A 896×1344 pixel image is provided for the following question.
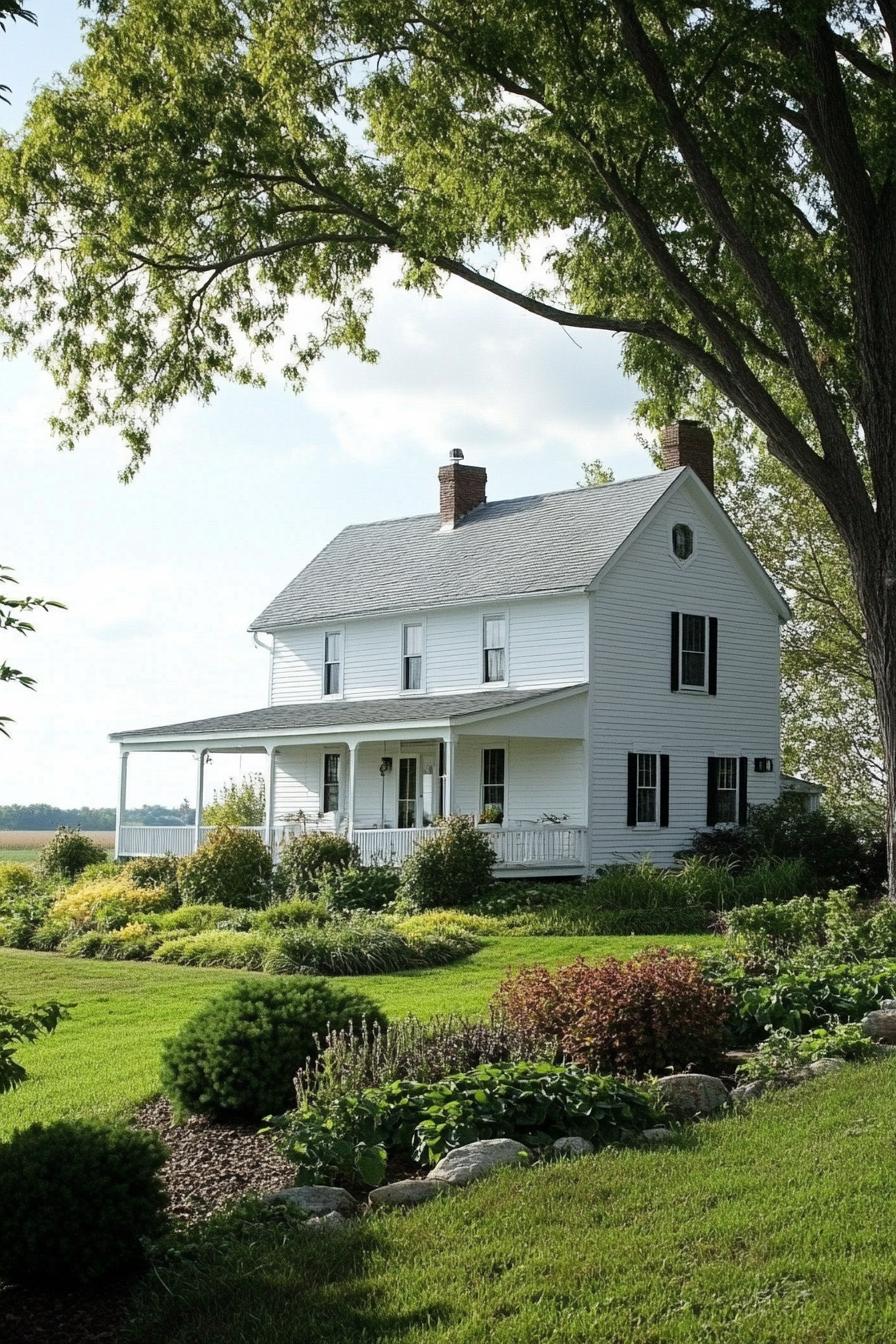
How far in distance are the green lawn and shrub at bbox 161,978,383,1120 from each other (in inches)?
25.6

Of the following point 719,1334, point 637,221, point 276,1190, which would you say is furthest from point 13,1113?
point 637,221

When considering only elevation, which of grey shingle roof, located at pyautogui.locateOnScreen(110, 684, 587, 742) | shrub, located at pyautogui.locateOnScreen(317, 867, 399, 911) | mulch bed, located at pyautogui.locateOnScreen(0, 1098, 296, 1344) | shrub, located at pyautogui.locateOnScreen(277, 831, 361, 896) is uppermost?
grey shingle roof, located at pyautogui.locateOnScreen(110, 684, 587, 742)

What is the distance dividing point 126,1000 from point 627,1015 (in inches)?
265

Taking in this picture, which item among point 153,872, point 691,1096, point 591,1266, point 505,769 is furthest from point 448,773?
point 591,1266

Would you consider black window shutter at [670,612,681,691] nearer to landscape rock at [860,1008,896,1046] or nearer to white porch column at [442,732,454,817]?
white porch column at [442,732,454,817]

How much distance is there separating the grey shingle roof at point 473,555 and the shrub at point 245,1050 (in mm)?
18648

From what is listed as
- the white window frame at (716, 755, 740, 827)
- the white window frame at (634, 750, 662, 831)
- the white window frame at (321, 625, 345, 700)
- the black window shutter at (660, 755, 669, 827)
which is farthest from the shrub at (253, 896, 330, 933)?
the white window frame at (321, 625, 345, 700)

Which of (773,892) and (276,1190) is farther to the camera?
(773,892)

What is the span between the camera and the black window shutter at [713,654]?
1152 inches

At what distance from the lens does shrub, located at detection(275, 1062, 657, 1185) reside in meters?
6.70

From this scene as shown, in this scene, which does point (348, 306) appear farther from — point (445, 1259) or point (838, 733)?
point (838, 733)

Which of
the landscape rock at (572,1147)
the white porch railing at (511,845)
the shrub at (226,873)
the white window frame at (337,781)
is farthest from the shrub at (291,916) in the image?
the landscape rock at (572,1147)

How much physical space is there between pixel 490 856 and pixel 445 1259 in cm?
1781

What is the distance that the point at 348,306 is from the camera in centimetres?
1925
